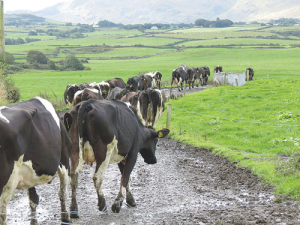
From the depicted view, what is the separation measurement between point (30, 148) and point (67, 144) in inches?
56.0

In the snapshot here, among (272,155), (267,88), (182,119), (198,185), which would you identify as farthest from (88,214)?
(267,88)

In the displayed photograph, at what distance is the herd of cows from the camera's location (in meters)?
6.24

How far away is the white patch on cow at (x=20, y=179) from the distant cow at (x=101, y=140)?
1.76 meters

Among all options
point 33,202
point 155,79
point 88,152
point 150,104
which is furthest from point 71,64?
point 33,202

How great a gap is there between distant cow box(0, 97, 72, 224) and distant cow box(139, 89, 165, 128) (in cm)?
1153

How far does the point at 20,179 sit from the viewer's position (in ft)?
21.6

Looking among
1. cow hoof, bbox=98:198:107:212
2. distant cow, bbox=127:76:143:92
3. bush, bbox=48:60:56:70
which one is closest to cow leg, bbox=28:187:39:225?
cow hoof, bbox=98:198:107:212

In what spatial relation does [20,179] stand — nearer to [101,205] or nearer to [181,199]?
[101,205]

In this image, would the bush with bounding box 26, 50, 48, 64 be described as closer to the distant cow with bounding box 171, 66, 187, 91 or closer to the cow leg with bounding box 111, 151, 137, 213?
the distant cow with bounding box 171, 66, 187, 91

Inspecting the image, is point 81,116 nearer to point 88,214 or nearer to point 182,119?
point 88,214

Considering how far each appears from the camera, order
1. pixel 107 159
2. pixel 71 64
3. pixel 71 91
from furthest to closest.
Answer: pixel 71 64 < pixel 71 91 < pixel 107 159

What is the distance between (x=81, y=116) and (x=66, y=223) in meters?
2.22

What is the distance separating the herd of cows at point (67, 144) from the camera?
6238 mm

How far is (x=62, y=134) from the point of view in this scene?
786 cm
